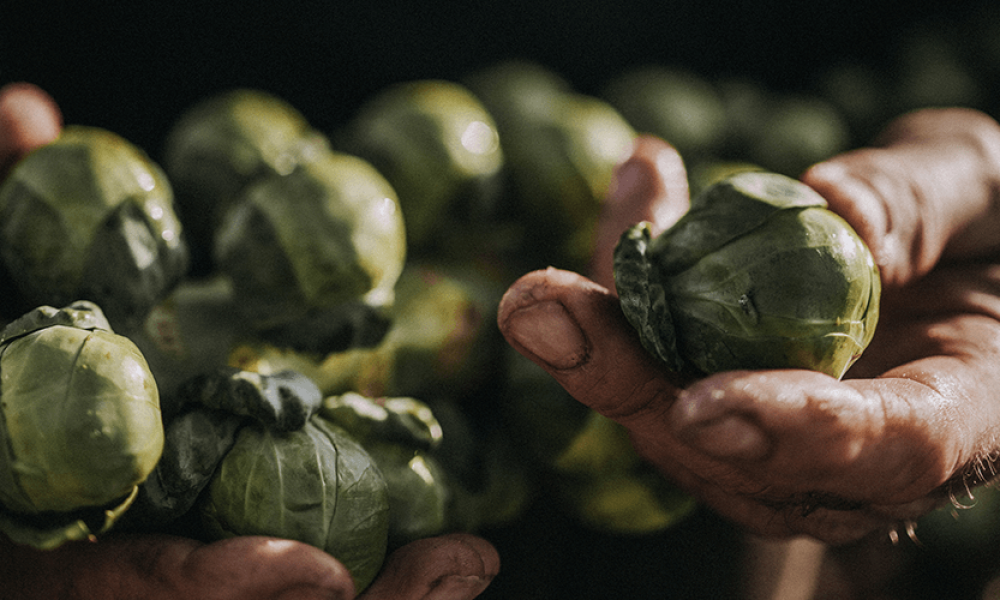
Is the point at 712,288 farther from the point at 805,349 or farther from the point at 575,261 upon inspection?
the point at 575,261

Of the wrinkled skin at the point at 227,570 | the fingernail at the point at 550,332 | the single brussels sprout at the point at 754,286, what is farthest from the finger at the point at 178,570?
the single brussels sprout at the point at 754,286

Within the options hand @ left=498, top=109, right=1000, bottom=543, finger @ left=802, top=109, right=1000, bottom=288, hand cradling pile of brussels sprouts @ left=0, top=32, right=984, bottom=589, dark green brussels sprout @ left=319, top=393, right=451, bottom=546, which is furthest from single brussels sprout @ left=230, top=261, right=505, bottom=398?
finger @ left=802, top=109, right=1000, bottom=288

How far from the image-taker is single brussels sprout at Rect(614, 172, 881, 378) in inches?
27.4

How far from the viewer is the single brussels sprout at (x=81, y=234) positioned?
905 mm

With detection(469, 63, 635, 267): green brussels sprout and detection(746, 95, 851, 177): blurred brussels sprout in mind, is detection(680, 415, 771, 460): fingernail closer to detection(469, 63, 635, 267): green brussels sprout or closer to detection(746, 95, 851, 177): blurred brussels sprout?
detection(469, 63, 635, 267): green brussels sprout

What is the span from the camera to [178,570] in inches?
27.5

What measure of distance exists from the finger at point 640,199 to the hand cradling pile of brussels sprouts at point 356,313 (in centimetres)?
11

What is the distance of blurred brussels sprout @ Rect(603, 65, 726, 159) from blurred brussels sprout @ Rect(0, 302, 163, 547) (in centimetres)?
126

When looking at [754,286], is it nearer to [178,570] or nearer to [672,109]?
[178,570]

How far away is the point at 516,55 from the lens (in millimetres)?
1979

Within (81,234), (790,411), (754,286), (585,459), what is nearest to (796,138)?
(585,459)

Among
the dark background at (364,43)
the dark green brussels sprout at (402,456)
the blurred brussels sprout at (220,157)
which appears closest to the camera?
the dark green brussels sprout at (402,456)

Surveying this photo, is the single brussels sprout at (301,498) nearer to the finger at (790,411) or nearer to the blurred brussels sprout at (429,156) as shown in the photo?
the finger at (790,411)

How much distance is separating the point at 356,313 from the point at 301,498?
32cm
